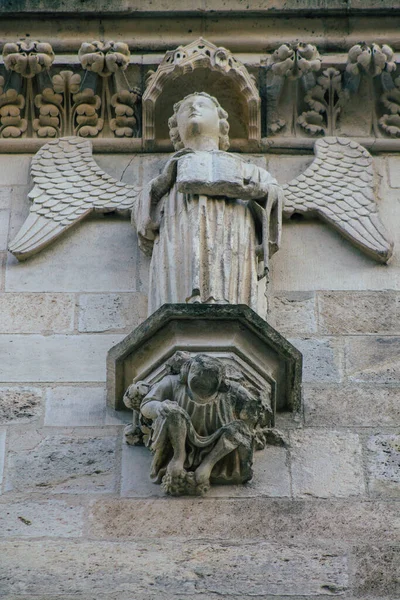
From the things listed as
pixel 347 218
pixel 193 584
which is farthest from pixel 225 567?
pixel 347 218

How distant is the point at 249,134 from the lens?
1011 centimetres

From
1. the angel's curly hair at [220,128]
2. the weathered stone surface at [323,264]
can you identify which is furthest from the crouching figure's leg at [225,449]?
the angel's curly hair at [220,128]

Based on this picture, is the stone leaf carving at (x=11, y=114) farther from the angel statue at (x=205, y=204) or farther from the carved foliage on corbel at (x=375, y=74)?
the carved foliage on corbel at (x=375, y=74)

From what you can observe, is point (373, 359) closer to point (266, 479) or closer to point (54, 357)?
point (266, 479)

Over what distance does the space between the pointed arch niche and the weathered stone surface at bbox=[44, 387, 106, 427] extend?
182cm

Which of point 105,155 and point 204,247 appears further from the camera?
point 105,155

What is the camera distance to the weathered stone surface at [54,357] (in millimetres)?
8875

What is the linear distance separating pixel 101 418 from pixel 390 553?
1573mm

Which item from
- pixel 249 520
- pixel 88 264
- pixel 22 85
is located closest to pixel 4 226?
pixel 88 264

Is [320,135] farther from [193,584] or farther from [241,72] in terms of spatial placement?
[193,584]

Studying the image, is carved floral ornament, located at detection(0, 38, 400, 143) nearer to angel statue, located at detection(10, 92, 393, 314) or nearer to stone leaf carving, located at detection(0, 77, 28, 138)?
stone leaf carving, located at detection(0, 77, 28, 138)

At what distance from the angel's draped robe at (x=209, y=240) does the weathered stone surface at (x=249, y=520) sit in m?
1.02

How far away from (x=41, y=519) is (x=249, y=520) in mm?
864

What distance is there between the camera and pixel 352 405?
871 centimetres
